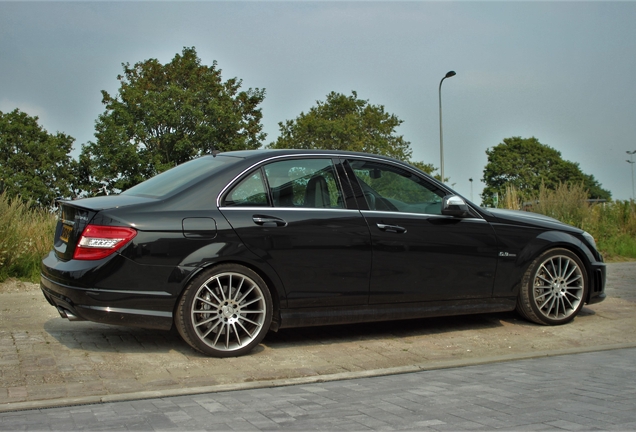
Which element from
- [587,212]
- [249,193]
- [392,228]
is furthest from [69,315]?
[587,212]

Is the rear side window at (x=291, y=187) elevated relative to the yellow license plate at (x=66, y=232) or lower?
elevated

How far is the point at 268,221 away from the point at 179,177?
933 mm

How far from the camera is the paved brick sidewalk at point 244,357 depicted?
189 inches

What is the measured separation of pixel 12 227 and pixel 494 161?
81.1 meters

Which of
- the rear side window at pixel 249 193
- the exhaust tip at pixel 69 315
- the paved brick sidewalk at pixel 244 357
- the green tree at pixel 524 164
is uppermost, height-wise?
the green tree at pixel 524 164

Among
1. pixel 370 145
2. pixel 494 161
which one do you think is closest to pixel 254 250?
pixel 370 145

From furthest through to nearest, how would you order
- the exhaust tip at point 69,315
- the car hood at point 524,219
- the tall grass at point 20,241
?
the tall grass at point 20,241, the car hood at point 524,219, the exhaust tip at point 69,315

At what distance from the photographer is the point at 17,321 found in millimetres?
6934

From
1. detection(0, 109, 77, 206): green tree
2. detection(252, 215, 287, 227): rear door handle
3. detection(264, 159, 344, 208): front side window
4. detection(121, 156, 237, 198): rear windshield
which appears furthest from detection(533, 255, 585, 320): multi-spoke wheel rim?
detection(0, 109, 77, 206): green tree

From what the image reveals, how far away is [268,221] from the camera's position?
5.82 metres

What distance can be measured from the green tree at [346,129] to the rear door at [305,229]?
44.5 m

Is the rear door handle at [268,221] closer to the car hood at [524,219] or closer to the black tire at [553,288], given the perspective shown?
the car hood at [524,219]

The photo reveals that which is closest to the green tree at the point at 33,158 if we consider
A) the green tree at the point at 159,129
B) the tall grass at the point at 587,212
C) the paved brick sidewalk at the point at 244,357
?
the green tree at the point at 159,129

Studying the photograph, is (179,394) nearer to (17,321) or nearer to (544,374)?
(544,374)
